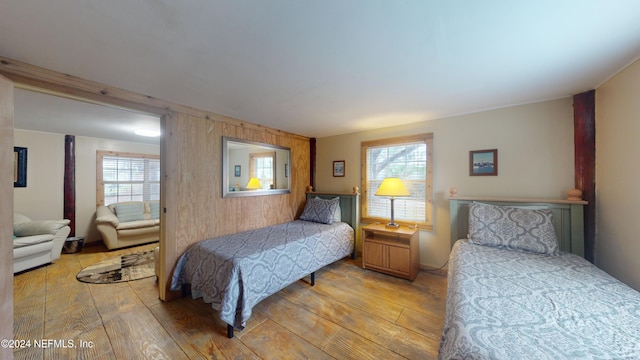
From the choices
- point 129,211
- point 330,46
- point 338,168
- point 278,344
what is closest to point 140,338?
point 278,344

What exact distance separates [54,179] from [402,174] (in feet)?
20.6

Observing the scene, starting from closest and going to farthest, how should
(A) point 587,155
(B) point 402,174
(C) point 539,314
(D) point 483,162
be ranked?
(C) point 539,314 < (A) point 587,155 < (D) point 483,162 < (B) point 402,174

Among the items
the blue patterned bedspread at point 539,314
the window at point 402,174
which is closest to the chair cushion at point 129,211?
the window at point 402,174

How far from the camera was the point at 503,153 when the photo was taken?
103 inches

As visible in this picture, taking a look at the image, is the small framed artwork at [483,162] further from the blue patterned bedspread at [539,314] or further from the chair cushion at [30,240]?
the chair cushion at [30,240]

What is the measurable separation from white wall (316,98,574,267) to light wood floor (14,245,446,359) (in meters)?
1.03

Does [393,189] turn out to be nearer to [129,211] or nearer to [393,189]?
[393,189]

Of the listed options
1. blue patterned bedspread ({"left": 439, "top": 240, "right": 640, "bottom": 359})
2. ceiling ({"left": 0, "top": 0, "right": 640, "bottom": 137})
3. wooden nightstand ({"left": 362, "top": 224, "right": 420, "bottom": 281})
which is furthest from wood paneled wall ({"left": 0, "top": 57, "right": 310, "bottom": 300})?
blue patterned bedspread ({"left": 439, "top": 240, "right": 640, "bottom": 359})

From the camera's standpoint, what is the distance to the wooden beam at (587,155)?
6.98 ft

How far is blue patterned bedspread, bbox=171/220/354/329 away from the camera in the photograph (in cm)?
192

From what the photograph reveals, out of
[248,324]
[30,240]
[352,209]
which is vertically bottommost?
[248,324]

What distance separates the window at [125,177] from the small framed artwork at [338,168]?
4508 mm

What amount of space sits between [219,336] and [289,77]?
2315 millimetres

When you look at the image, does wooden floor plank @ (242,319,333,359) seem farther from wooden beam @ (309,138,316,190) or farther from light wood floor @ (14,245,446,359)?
wooden beam @ (309,138,316,190)
